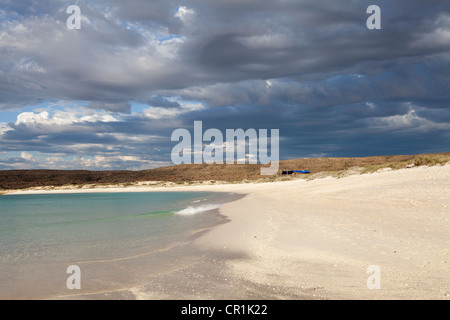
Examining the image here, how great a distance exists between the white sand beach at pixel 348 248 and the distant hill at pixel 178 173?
83.8 meters

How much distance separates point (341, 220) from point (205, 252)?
255 inches

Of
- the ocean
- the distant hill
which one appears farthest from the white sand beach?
the distant hill

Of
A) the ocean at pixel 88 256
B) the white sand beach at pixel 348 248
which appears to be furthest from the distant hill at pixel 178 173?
the ocean at pixel 88 256

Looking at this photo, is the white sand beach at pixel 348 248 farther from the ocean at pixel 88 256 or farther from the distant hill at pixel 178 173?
the distant hill at pixel 178 173

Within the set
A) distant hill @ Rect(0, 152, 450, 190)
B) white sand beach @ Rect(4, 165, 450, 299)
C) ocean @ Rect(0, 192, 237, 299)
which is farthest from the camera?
distant hill @ Rect(0, 152, 450, 190)

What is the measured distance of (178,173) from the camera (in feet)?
413

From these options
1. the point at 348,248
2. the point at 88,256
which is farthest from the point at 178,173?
the point at 348,248

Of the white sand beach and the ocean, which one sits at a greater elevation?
the white sand beach

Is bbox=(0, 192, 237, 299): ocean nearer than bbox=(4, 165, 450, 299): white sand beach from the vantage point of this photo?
No

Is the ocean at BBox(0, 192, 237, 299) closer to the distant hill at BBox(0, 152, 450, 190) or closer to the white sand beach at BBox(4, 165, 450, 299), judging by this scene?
the white sand beach at BBox(4, 165, 450, 299)

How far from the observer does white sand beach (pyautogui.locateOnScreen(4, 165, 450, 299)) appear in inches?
227

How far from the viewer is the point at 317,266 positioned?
23.8 feet

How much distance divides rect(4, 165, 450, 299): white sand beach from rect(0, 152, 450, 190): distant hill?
83813 millimetres
